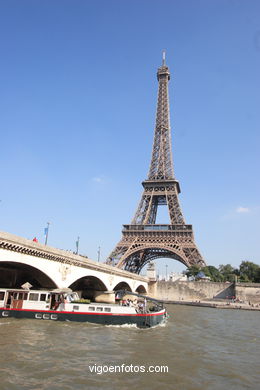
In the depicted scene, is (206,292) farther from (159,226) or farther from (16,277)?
(16,277)

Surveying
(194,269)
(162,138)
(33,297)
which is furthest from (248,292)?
(33,297)

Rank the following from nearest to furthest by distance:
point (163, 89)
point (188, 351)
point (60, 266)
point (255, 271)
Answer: point (188, 351)
point (60, 266)
point (255, 271)
point (163, 89)

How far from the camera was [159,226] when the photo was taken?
3378 inches

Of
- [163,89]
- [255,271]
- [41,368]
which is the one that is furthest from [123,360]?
[163,89]

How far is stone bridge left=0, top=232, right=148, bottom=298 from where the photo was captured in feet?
83.1

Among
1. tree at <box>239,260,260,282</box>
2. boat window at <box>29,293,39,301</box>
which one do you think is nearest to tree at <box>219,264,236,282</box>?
tree at <box>239,260,260,282</box>

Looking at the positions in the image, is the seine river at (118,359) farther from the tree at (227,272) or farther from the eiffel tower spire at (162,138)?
the tree at (227,272)

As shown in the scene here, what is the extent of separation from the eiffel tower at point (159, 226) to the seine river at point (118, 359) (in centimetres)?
5199

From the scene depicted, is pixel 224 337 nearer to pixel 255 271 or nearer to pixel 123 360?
pixel 123 360

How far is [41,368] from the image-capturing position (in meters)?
14.4

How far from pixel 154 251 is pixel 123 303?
58.4 meters

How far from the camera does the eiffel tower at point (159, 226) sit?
80.1m

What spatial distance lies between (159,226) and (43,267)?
58.5m

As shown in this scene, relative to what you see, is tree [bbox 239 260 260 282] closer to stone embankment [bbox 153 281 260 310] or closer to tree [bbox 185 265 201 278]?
stone embankment [bbox 153 281 260 310]
